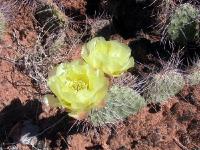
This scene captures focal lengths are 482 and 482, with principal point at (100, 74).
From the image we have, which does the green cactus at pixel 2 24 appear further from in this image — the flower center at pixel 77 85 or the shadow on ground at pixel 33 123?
the flower center at pixel 77 85

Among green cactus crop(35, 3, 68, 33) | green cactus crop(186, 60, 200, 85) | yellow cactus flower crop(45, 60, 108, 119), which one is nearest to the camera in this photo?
yellow cactus flower crop(45, 60, 108, 119)

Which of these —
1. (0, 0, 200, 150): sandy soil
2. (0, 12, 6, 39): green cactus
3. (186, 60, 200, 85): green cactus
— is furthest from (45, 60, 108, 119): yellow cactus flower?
(0, 12, 6, 39): green cactus

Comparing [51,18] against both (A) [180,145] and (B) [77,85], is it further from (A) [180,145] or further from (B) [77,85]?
(A) [180,145]

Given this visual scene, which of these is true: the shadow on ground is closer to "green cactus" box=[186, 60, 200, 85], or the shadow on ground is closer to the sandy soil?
the sandy soil

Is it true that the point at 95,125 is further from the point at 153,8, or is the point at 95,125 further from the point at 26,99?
the point at 153,8

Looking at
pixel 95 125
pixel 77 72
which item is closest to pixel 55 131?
pixel 95 125
